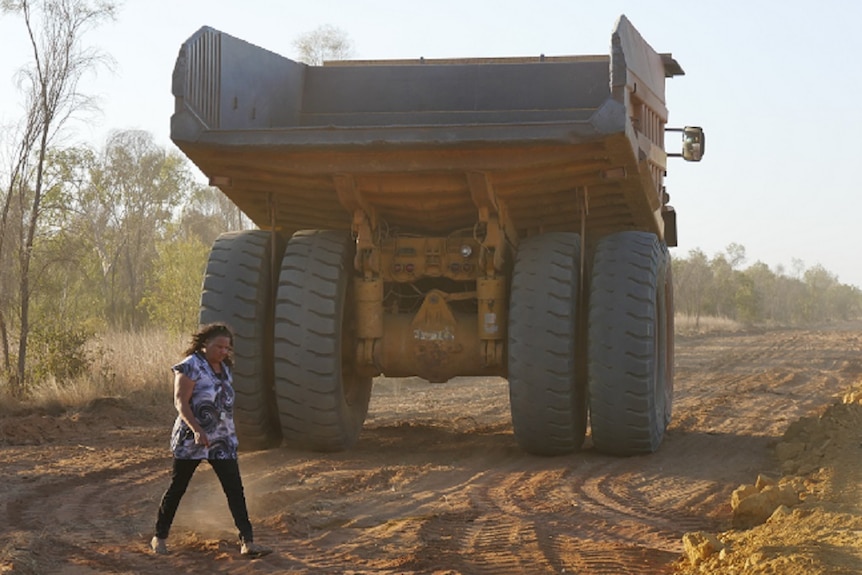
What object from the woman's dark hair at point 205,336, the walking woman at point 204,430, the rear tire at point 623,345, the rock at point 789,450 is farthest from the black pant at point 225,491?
the rock at point 789,450

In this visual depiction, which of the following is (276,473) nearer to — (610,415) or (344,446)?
(344,446)

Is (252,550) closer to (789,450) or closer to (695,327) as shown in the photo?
(789,450)

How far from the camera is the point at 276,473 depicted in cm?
834

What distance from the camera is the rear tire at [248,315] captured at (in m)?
8.98

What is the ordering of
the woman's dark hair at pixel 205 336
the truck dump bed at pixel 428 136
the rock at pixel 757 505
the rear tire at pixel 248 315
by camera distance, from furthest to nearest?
the rear tire at pixel 248 315, the truck dump bed at pixel 428 136, the rock at pixel 757 505, the woman's dark hair at pixel 205 336

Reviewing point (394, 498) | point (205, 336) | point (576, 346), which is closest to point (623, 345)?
point (576, 346)

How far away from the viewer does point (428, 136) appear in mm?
8125

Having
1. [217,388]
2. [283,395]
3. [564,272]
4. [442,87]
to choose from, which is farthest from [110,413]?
Result: [217,388]

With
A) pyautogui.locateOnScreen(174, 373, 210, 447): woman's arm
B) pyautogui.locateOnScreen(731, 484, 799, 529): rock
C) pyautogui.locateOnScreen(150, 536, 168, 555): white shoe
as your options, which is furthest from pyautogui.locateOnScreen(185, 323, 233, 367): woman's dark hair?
pyautogui.locateOnScreen(731, 484, 799, 529): rock

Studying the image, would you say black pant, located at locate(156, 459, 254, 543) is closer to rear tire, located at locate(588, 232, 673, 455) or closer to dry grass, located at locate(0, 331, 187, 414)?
rear tire, located at locate(588, 232, 673, 455)

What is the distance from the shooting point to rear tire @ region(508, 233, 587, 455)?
28.2 ft

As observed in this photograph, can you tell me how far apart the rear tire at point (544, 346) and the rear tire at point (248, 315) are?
6.17 ft

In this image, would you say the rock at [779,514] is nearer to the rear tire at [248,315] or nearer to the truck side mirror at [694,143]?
the rear tire at [248,315]

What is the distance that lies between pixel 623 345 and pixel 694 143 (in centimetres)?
312
